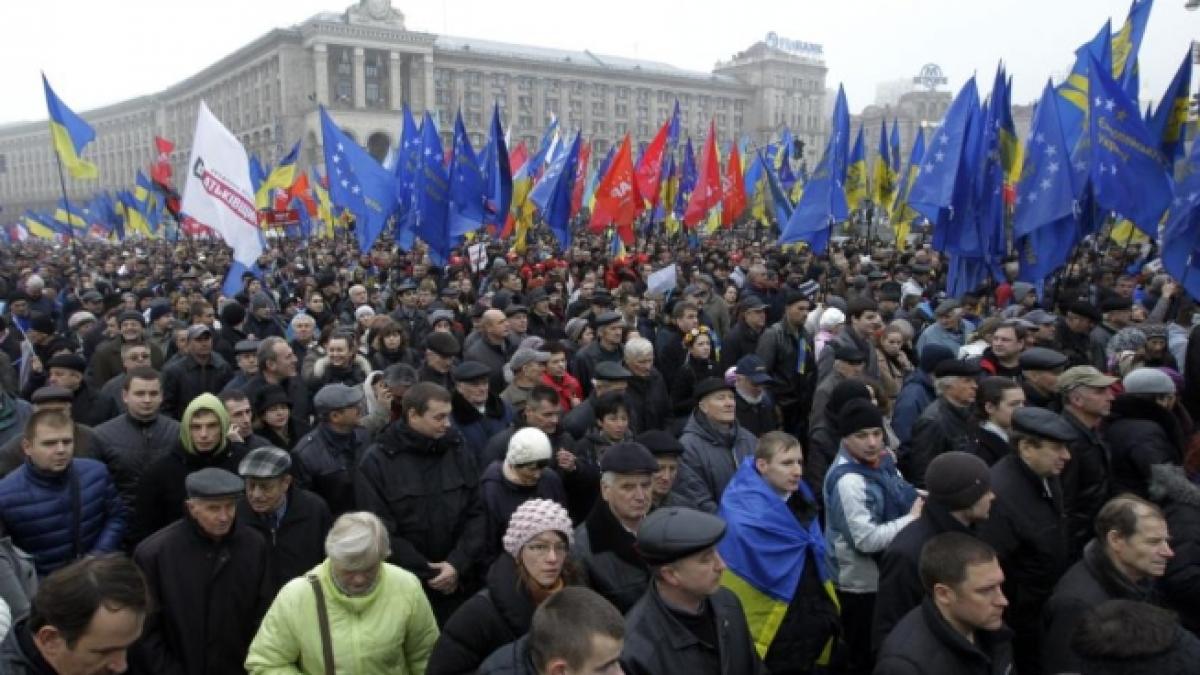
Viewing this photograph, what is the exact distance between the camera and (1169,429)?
14.2ft

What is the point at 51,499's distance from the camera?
3.84 meters

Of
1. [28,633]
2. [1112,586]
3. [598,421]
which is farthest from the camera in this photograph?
[598,421]

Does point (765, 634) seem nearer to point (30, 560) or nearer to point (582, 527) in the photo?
point (582, 527)

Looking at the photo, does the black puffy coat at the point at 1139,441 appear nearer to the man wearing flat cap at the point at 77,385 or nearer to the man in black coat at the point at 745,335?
the man in black coat at the point at 745,335

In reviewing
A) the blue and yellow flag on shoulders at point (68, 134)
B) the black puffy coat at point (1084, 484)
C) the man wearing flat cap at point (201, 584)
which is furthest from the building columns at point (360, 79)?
the black puffy coat at point (1084, 484)

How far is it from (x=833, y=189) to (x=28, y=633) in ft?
33.4

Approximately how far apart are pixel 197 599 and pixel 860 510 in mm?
2663

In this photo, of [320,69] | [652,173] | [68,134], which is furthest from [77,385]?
[320,69]

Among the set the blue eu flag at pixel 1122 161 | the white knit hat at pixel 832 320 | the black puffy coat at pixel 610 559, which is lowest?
the black puffy coat at pixel 610 559

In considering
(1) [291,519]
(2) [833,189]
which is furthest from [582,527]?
(2) [833,189]

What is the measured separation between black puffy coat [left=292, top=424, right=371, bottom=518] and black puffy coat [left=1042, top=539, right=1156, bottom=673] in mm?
3235

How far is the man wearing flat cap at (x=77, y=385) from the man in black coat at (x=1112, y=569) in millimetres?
5639

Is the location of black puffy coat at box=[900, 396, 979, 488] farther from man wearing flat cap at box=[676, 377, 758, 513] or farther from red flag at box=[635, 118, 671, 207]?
red flag at box=[635, 118, 671, 207]

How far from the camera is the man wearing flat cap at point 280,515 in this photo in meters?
3.62
